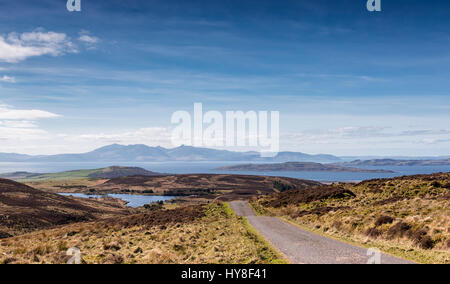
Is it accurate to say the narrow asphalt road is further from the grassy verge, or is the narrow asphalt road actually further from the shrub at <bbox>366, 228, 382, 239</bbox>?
the shrub at <bbox>366, 228, 382, 239</bbox>

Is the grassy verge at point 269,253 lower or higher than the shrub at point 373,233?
higher

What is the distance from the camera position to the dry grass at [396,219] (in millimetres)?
17875

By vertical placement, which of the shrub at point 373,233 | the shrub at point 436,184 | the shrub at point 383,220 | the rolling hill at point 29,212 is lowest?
the rolling hill at point 29,212

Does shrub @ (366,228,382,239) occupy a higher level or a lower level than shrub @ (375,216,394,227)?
lower

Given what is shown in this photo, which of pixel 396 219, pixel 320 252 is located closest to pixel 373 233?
pixel 396 219

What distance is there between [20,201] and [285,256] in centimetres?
7651

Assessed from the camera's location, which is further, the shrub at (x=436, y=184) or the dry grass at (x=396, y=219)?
the shrub at (x=436, y=184)

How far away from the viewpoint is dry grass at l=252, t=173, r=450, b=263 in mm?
17875

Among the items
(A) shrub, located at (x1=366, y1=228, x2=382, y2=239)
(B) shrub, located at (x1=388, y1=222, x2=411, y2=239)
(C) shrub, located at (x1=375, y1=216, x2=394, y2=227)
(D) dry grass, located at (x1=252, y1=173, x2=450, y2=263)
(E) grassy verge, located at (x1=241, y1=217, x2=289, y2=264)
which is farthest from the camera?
(C) shrub, located at (x1=375, y1=216, x2=394, y2=227)

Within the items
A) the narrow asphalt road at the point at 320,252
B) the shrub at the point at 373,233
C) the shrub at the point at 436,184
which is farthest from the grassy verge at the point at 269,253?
the shrub at the point at 436,184

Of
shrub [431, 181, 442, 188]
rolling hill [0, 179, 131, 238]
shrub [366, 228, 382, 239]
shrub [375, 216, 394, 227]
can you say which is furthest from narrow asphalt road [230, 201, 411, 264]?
rolling hill [0, 179, 131, 238]

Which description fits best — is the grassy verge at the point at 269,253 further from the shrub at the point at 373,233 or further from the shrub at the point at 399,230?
the shrub at the point at 399,230

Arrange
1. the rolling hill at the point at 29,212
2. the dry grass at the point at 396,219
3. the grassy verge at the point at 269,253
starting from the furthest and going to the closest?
1. the rolling hill at the point at 29,212
2. the dry grass at the point at 396,219
3. the grassy verge at the point at 269,253
